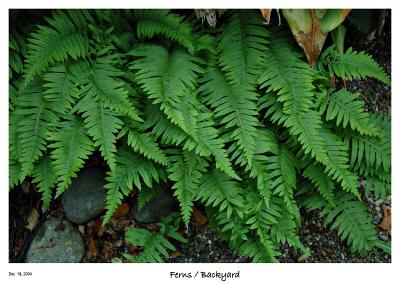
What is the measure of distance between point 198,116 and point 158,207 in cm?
94

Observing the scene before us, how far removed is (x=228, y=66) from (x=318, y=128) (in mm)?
747

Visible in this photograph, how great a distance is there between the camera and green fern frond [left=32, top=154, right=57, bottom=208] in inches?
124

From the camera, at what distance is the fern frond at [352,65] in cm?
309

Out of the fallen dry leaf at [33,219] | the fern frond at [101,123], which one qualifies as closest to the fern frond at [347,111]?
the fern frond at [101,123]

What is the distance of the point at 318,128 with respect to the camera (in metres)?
3.16

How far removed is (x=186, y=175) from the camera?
312 centimetres

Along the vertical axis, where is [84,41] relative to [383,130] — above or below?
above

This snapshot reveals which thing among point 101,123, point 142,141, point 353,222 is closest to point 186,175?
point 142,141

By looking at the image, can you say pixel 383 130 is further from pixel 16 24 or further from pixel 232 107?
pixel 16 24

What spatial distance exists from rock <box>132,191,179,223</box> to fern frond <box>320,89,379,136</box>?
1337 millimetres

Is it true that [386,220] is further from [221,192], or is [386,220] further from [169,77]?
[169,77]

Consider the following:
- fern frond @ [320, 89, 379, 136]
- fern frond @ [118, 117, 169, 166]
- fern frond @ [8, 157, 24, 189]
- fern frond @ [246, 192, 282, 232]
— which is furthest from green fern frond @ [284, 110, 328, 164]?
fern frond @ [8, 157, 24, 189]

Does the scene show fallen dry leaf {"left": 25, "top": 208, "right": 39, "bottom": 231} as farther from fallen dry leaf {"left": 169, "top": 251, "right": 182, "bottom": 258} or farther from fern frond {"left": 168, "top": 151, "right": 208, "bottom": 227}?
fern frond {"left": 168, "top": 151, "right": 208, "bottom": 227}

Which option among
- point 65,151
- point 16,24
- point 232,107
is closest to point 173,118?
point 232,107
